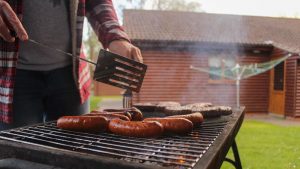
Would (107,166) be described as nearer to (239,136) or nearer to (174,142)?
(174,142)

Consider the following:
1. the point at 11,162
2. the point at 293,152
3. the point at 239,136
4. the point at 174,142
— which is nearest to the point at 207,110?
the point at 174,142

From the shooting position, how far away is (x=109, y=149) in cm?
128

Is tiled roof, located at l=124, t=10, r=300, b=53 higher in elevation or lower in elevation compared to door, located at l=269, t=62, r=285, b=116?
higher

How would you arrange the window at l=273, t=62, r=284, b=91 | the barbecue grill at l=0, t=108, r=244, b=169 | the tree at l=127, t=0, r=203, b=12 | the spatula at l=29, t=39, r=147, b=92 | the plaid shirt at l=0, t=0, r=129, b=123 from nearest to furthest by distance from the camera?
1. the barbecue grill at l=0, t=108, r=244, b=169
2. the plaid shirt at l=0, t=0, r=129, b=123
3. the spatula at l=29, t=39, r=147, b=92
4. the window at l=273, t=62, r=284, b=91
5. the tree at l=127, t=0, r=203, b=12

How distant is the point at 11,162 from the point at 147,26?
11500mm

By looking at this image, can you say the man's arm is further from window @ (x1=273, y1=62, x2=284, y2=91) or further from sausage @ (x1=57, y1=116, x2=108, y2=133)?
window @ (x1=273, y1=62, x2=284, y2=91)

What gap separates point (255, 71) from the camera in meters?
10.5

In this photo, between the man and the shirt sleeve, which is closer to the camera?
the man

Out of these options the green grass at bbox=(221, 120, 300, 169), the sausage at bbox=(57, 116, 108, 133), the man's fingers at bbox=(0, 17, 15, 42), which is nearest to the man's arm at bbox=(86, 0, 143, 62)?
the sausage at bbox=(57, 116, 108, 133)

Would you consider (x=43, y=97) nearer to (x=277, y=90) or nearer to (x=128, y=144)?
(x=128, y=144)

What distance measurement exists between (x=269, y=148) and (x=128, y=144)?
4530mm

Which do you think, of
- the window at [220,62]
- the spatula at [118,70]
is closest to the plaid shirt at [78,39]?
the spatula at [118,70]

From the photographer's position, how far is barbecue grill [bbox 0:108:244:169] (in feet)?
3.51

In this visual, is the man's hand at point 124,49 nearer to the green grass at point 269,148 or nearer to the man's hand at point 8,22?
the man's hand at point 8,22
